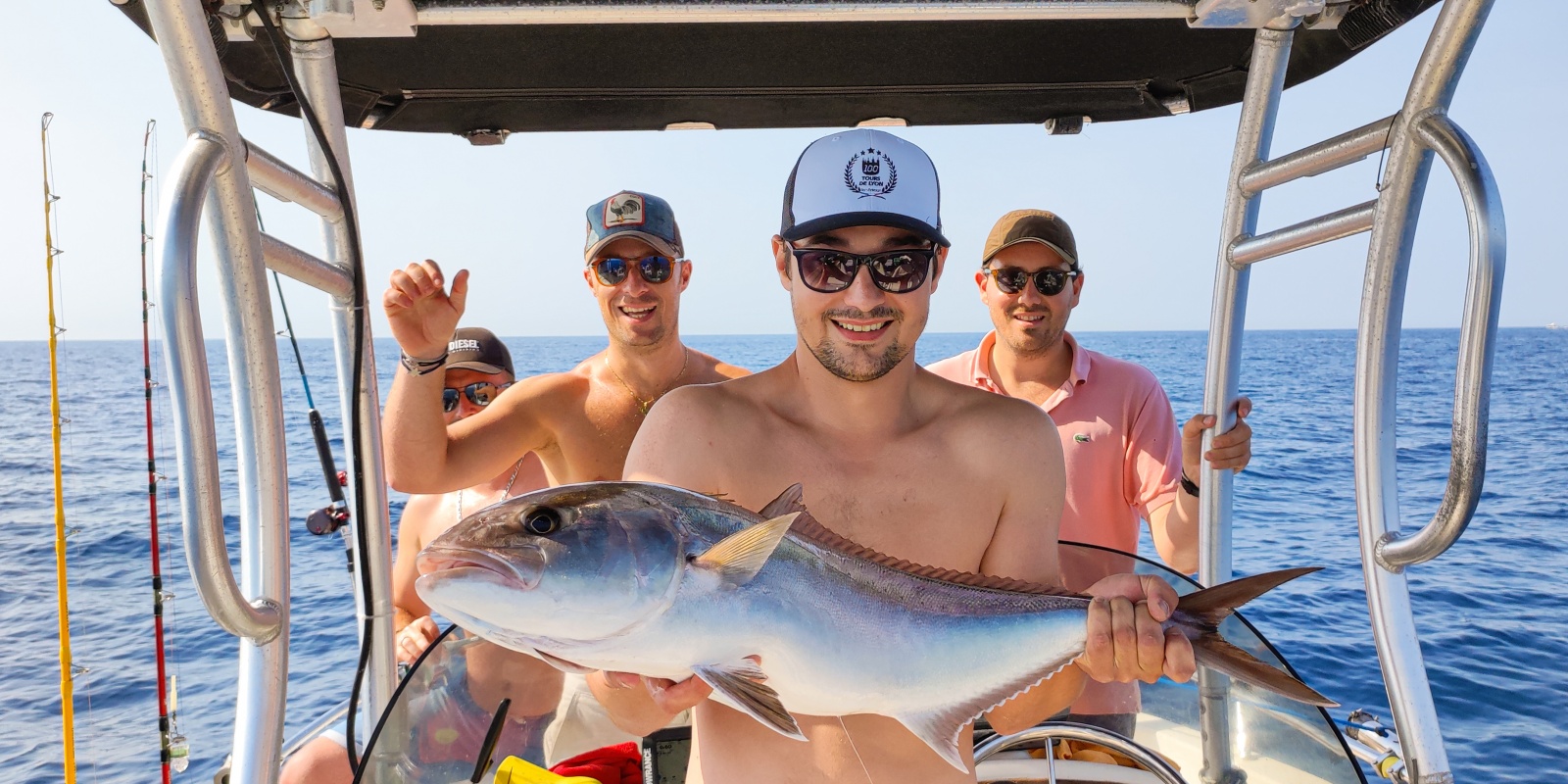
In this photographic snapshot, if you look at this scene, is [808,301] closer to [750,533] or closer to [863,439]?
[863,439]

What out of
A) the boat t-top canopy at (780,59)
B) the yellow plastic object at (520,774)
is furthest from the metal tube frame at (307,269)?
the yellow plastic object at (520,774)

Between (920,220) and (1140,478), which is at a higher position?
(920,220)

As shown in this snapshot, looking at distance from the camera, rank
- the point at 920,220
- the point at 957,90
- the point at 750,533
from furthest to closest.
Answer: the point at 957,90 < the point at 920,220 < the point at 750,533

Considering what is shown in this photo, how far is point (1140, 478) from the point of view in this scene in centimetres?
386

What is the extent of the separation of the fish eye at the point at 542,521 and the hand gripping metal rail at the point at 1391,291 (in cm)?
151

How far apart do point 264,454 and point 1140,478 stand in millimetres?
3157

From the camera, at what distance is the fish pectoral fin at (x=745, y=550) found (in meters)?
1.50

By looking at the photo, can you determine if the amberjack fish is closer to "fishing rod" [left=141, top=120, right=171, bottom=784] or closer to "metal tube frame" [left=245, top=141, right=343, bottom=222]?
"metal tube frame" [left=245, top=141, right=343, bottom=222]

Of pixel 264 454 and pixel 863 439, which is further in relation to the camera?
pixel 863 439

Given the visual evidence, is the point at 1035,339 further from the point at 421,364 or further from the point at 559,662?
the point at 559,662

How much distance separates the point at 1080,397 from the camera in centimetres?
395

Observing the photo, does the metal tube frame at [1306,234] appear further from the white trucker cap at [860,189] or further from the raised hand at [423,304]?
the raised hand at [423,304]

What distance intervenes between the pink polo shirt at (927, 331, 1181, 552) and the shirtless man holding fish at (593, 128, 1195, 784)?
4.71 ft

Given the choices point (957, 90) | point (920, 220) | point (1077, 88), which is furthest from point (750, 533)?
point (1077, 88)
